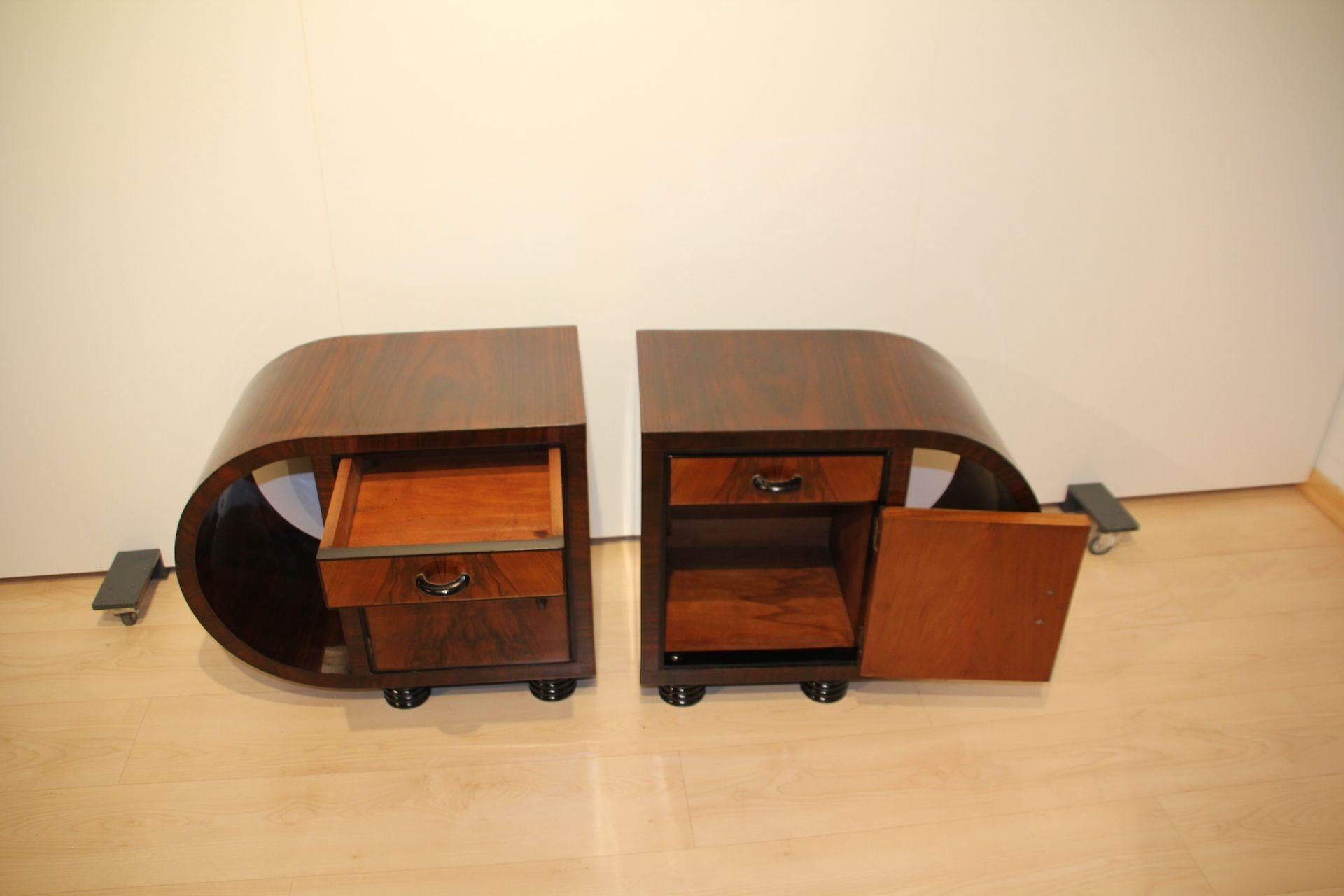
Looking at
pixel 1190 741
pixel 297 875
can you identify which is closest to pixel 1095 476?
pixel 1190 741

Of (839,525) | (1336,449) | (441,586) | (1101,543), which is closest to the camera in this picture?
(441,586)

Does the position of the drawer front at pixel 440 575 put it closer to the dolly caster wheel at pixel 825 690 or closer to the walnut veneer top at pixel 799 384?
the walnut veneer top at pixel 799 384

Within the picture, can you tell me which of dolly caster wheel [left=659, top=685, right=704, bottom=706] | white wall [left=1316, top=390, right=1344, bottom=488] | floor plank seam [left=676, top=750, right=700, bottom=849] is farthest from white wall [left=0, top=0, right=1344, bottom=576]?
floor plank seam [left=676, top=750, right=700, bottom=849]

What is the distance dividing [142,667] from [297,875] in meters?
0.54

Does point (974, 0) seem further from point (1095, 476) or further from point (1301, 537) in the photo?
point (1301, 537)

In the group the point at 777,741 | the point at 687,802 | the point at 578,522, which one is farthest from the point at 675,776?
the point at 578,522

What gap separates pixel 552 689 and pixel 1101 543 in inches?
43.0

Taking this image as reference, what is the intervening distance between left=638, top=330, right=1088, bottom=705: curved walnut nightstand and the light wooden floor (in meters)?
0.12

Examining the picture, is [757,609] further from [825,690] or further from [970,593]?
[970,593]

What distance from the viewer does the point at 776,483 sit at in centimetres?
134

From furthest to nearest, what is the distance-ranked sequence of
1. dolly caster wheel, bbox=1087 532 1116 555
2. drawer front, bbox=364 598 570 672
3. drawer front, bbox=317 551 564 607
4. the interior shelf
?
dolly caster wheel, bbox=1087 532 1116 555, the interior shelf, drawer front, bbox=364 598 570 672, drawer front, bbox=317 551 564 607

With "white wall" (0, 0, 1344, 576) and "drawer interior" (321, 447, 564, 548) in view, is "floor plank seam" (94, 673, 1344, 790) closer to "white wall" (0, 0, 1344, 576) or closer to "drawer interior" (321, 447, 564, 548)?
"drawer interior" (321, 447, 564, 548)

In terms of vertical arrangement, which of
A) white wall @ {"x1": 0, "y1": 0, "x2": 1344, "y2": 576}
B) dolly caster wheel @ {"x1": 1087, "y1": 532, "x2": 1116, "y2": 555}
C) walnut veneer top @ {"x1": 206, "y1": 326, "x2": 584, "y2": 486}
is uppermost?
white wall @ {"x1": 0, "y1": 0, "x2": 1344, "y2": 576}

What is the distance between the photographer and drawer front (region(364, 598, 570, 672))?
4.65ft
